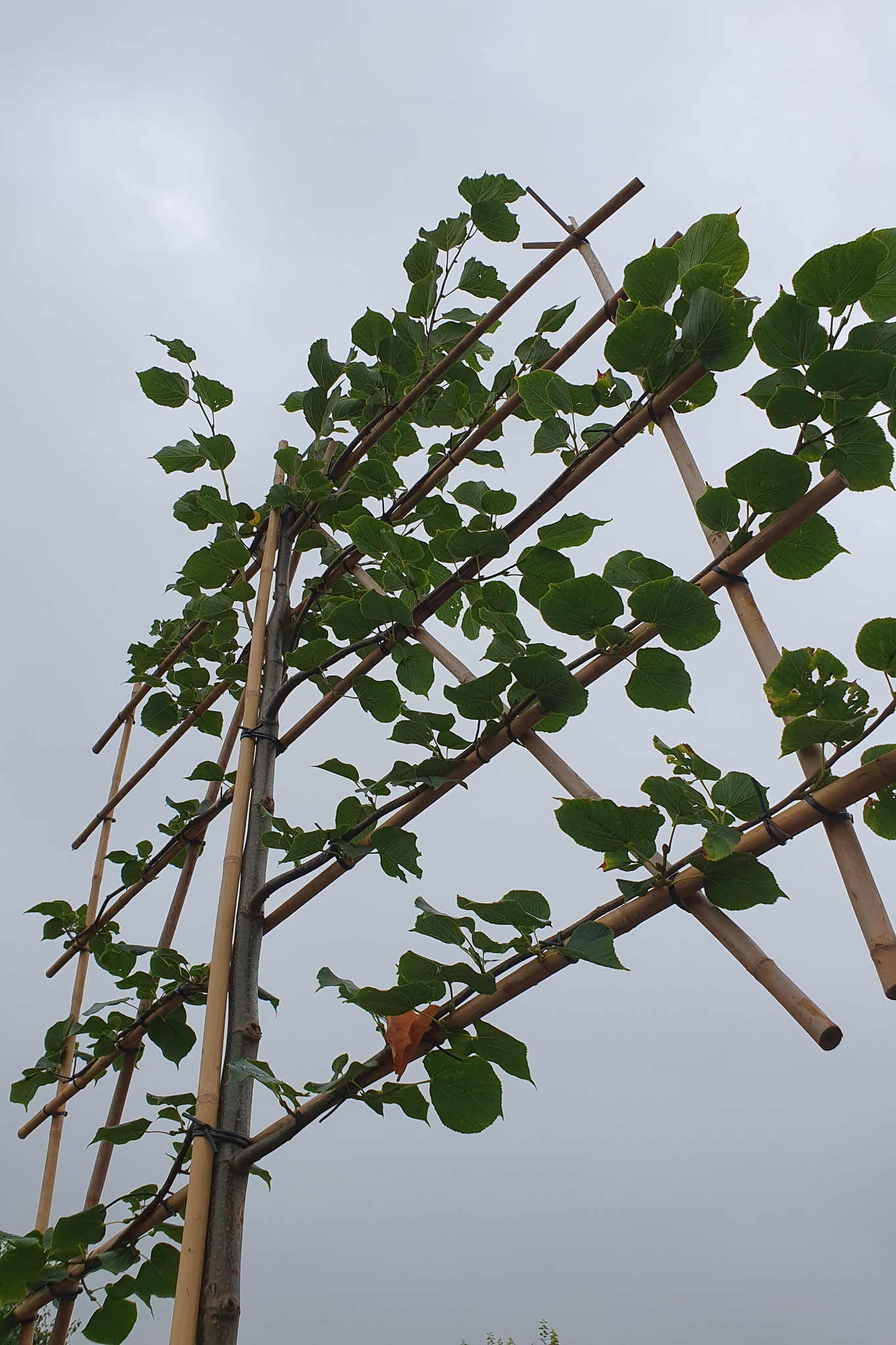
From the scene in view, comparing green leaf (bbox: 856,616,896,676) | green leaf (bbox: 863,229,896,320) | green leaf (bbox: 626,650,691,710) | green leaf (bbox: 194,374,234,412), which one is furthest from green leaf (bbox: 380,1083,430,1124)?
green leaf (bbox: 194,374,234,412)

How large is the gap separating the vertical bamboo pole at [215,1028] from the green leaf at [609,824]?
40 cm

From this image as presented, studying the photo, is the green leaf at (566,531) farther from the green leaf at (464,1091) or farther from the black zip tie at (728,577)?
the green leaf at (464,1091)

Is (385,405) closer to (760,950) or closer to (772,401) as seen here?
(772,401)

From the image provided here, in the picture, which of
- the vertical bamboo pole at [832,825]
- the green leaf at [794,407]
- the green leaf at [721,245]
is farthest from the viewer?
the green leaf at [721,245]

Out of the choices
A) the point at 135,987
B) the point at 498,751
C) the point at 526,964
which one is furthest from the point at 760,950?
the point at 135,987

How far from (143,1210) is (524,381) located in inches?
35.9

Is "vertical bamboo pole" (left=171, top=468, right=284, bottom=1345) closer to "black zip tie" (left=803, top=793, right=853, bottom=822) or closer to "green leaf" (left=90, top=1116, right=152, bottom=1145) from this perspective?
"green leaf" (left=90, top=1116, right=152, bottom=1145)

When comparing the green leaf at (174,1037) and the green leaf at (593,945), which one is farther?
the green leaf at (174,1037)

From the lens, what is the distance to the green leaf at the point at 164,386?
120cm

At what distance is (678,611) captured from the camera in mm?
634

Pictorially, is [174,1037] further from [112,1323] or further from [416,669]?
[416,669]

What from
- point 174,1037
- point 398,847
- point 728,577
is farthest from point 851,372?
point 174,1037

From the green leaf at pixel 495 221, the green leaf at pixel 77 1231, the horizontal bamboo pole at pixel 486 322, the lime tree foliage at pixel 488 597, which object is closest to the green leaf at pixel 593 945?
the lime tree foliage at pixel 488 597

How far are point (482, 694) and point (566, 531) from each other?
0.76ft
